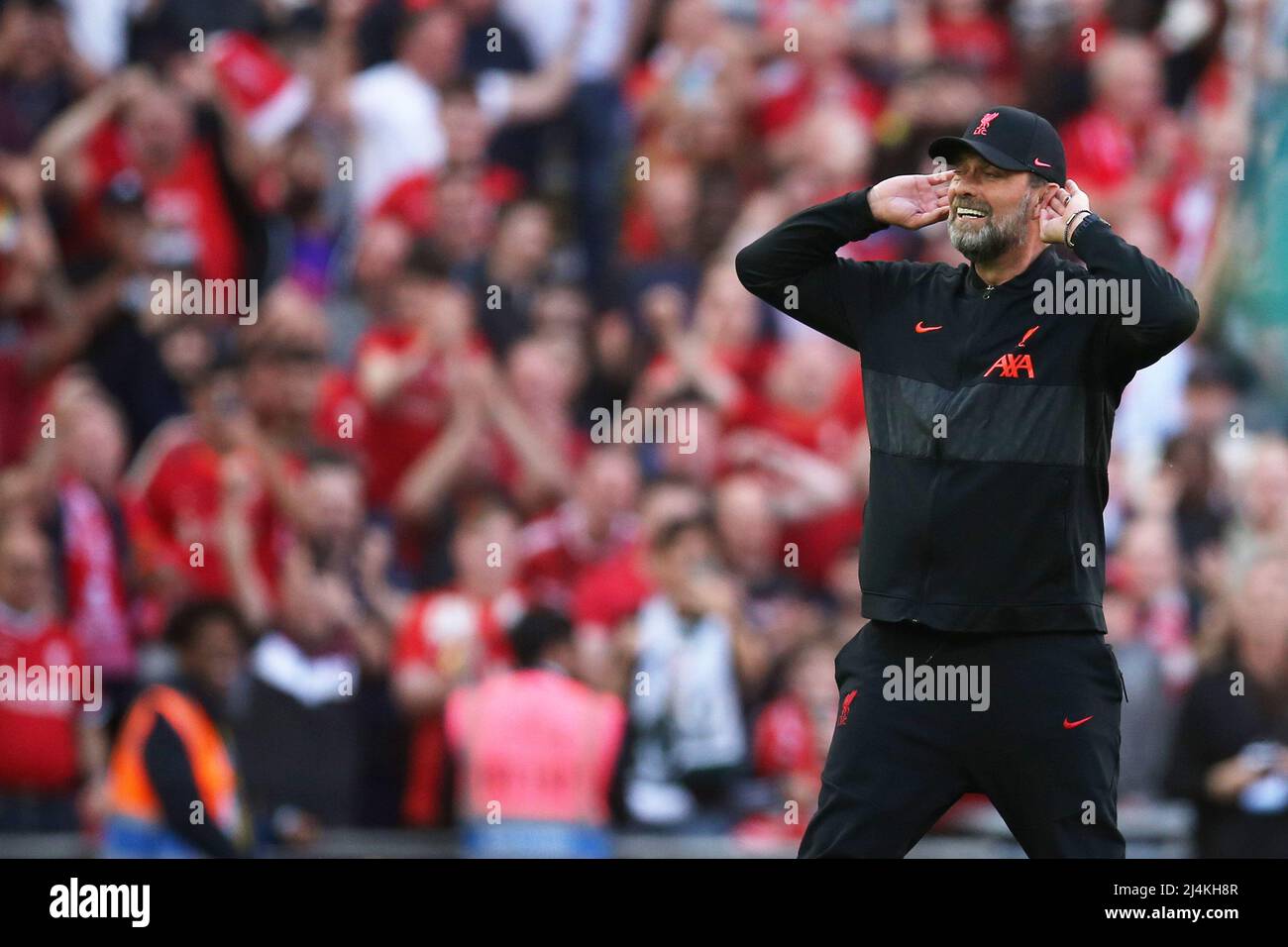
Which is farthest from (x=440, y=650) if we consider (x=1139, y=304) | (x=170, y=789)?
(x=1139, y=304)

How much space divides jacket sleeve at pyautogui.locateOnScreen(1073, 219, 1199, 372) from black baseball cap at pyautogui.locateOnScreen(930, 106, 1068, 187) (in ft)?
0.74

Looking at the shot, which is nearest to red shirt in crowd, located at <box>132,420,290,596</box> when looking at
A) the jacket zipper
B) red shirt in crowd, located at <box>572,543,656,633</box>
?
red shirt in crowd, located at <box>572,543,656,633</box>

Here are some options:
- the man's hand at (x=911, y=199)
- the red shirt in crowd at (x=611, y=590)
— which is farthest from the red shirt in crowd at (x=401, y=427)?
the man's hand at (x=911, y=199)

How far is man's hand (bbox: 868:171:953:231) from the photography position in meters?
5.44

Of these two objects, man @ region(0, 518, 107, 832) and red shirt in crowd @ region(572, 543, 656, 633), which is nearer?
man @ region(0, 518, 107, 832)

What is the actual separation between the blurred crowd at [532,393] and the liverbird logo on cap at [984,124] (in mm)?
3420

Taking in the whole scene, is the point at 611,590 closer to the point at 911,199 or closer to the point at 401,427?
the point at 401,427

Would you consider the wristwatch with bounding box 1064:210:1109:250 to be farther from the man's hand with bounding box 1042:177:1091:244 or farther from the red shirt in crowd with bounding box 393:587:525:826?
the red shirt in crowd with bounding box 393:587:525:826
